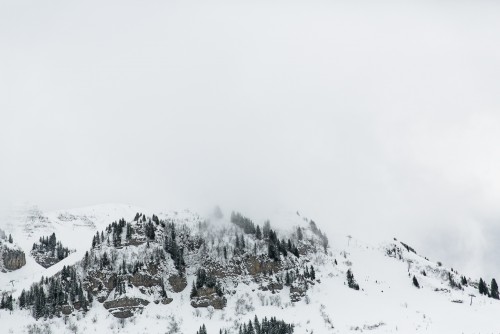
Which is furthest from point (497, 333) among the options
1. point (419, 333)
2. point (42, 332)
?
point (42, 332)

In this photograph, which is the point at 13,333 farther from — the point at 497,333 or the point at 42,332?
the point at 497,333

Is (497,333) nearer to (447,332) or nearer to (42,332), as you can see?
(447,332)

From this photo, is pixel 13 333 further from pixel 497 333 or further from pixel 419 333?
pixel 497 333

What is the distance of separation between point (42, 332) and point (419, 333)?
153682mm

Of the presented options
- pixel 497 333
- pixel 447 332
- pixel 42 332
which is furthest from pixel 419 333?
pixel 42 332

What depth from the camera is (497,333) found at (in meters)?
197

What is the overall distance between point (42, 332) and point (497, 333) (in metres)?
185

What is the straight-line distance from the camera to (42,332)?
19950 centimetres

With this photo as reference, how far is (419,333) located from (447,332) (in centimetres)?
1240

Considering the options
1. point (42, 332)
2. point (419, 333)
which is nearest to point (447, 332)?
point (419, 333)

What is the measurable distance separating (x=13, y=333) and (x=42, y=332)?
37.8ft

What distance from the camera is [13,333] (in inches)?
7825

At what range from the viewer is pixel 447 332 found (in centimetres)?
19962
